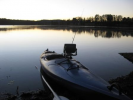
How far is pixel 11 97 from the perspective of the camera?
659cm

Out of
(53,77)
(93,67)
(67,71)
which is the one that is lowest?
(93,67)

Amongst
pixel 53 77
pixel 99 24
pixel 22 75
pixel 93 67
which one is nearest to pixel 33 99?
pixel 53 77

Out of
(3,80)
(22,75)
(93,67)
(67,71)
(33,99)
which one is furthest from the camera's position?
(93,67)

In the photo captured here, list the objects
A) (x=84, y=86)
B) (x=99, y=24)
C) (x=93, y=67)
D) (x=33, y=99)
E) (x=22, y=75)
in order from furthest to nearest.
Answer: (x=99, y=24), (x=93, y=67), (x=22, y=75), (x=33, y=99), (x=84, y=86)

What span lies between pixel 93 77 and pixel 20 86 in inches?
176

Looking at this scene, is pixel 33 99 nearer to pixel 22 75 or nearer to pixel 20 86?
pixel 20 86

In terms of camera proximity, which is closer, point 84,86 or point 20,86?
point 84,86

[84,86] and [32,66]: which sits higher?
[84,86]

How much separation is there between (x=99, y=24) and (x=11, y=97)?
16227cm

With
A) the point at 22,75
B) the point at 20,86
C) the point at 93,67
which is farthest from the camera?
the point at 93,67

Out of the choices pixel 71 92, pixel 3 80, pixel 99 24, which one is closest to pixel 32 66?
pixel 3 80

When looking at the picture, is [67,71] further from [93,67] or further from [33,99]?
[93,67]

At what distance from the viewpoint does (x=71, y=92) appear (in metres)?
6.61

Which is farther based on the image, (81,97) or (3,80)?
(3,80)
